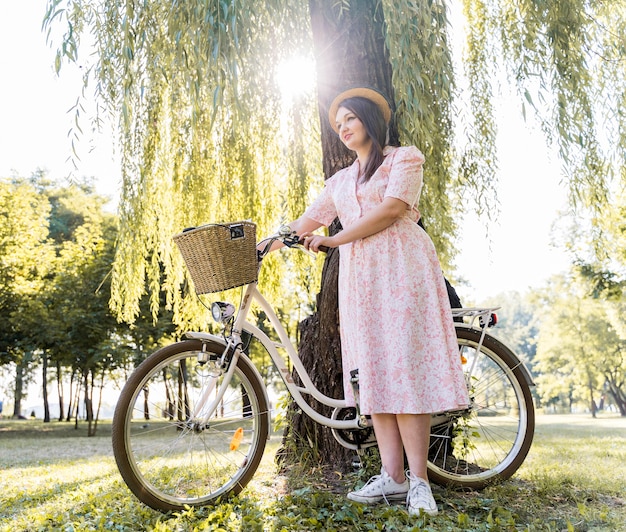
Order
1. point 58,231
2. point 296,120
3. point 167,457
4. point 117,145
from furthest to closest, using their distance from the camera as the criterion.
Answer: point 58,231 < point 296,120 < point 117,145 < point 167,457

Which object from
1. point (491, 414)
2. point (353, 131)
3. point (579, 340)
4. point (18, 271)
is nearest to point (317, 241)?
point (353, 131)

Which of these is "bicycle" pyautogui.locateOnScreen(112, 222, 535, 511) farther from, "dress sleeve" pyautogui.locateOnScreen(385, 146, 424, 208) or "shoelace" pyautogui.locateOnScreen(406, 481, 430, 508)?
"dress sleeve" pyautogui.locateOnScreen(385, 146, 424, 208)

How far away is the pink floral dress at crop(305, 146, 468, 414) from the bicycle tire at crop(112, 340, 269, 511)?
0.57 metres

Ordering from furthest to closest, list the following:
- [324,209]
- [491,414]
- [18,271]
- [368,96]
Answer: [18,271] → [491,414] → [324,209] → [368,96]

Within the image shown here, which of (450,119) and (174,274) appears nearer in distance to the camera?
(450,119)

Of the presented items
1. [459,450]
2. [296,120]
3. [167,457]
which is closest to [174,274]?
[296,120]

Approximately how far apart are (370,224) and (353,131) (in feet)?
1.70

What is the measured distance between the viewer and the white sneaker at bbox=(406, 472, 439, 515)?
8.96ft

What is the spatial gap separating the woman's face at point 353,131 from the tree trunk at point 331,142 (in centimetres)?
56

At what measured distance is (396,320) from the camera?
2795mm

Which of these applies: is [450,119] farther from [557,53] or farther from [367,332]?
[367,332]

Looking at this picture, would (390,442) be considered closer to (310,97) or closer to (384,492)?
(384,492)

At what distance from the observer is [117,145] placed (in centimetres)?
483

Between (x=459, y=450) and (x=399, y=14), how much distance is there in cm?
249
